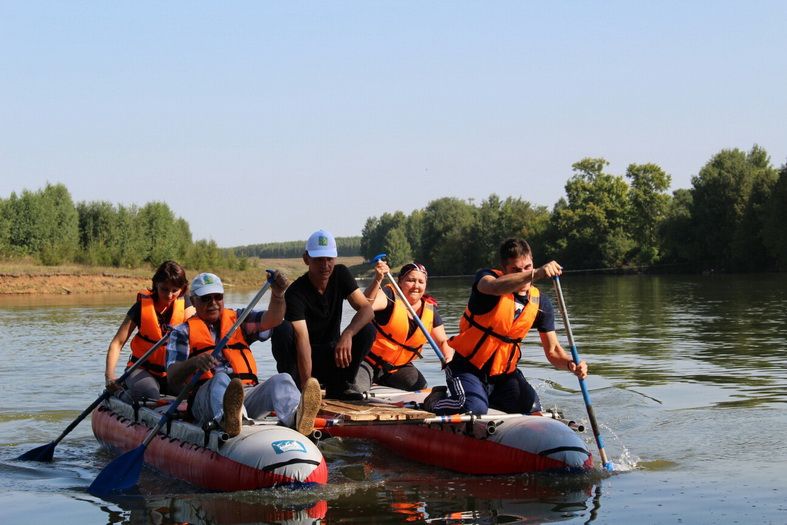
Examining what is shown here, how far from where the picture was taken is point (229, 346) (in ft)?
26.8

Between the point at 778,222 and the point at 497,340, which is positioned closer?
the point at 497,340

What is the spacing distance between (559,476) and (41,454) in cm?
469

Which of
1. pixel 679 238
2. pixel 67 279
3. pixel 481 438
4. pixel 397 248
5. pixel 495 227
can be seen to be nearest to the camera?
pixel 481 438

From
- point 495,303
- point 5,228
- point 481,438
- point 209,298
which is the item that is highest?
point 5,228

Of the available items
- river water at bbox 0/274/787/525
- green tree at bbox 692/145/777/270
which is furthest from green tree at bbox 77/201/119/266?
river water at bbox 0/274/787/525

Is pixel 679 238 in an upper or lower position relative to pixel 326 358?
upper

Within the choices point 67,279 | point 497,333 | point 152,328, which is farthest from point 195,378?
point 67,279

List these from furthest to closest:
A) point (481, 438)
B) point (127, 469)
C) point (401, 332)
→ point (401, 332) → point (481, 438) → point (127, 469)

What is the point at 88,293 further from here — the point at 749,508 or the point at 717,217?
the point at 749,508

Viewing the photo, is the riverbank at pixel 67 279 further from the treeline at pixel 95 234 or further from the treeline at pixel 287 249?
the treeline at pixel 287 249

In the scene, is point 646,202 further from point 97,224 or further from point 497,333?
point 497,333

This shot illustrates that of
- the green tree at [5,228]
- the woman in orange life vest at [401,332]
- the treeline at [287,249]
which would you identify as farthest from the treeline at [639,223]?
the treeline at [287,249]

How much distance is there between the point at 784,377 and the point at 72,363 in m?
11.1

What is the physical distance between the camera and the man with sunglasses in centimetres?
736
